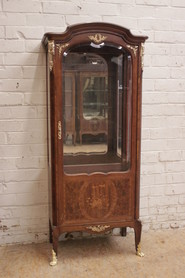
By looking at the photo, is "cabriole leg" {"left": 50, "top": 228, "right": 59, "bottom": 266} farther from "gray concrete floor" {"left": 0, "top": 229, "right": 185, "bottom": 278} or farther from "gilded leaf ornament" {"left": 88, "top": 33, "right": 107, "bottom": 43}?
"gilded leaf ornament" {"left": 88, "top": 33, "right": 107, "bottom": 43}

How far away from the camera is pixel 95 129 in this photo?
2.10 m

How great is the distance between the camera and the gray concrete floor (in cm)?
194

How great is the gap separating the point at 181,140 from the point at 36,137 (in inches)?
45.4

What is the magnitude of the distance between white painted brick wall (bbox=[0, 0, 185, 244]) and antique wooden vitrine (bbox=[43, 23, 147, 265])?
209mm

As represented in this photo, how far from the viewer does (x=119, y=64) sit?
80.6 inches

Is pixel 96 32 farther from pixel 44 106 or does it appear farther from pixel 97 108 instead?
pixel 44 106

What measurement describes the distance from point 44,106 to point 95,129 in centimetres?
42

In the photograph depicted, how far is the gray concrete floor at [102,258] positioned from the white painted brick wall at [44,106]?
0.54 feet

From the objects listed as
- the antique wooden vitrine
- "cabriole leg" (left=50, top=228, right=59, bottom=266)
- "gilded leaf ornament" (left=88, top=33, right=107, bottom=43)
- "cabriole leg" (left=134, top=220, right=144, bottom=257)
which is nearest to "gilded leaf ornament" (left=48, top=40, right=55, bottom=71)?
the antique wooden vitrine

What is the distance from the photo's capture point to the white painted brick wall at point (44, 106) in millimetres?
2127

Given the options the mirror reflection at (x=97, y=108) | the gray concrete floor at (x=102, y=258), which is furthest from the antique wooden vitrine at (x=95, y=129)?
the gray concrete floor at (x=102, y=258)

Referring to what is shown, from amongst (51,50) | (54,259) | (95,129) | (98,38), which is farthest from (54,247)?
(98,38)

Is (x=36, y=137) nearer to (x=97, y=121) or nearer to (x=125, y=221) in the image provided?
(x=97, y=121)

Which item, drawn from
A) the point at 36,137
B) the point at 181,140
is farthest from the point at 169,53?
the point at 36,137
